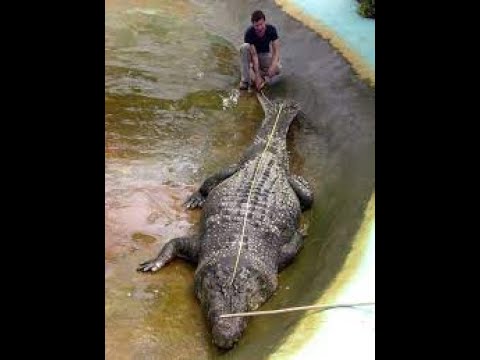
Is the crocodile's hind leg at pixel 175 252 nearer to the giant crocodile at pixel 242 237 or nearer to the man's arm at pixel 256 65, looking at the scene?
the giant crocodile at pixel 242 237

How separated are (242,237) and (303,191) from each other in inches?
35.0

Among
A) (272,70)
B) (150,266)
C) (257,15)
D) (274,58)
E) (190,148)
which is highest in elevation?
(257,15)

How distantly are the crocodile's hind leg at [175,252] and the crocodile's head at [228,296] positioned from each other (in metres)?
0.33

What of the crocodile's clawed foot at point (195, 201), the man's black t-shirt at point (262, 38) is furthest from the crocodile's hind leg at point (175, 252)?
the man's black t-shirt at point (262, 38)

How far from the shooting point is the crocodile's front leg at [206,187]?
191 inches

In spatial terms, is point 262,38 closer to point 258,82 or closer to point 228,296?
point 258,82

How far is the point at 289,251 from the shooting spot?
431cm

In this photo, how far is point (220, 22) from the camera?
25.9 ft

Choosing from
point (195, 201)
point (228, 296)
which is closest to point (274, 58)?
point (195, 201)

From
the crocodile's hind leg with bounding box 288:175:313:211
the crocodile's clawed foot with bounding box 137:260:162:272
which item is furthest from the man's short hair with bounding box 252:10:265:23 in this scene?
the crocodile's clawed foot with bounding box 137:260:162:272
